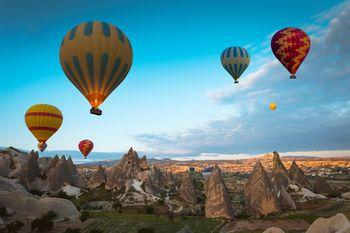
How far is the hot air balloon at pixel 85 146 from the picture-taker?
403 feet

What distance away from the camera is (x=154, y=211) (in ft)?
220

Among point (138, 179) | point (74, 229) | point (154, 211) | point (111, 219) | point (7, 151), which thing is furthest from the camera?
point (7, 151)

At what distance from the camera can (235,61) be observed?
71000mm

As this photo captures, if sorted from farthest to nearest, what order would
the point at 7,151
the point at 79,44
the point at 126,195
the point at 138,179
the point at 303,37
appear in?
the point at 7,151 < the point at 138,179 < the point at 126,195 < the point at 303,37 < the point at 79,44

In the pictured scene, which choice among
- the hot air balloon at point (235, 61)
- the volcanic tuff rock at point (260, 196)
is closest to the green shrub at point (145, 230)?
the volcanic tuff rock at point (260, 196)

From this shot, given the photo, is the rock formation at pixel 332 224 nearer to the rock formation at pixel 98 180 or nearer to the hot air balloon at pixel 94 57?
the hot air balloon at pixel 94 57

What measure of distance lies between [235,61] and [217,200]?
27.6 m

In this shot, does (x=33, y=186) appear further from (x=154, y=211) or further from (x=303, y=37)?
(x=303, y=37)

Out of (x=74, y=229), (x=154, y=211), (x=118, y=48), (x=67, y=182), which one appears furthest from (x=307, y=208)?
(x=67, y=182)

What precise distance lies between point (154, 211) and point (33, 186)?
94.3 feet

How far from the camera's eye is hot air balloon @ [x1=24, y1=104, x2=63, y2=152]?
72.6 metres

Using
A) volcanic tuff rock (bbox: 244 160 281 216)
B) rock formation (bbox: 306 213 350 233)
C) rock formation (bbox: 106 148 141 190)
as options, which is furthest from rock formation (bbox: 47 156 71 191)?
rock formation (bbox: 306 213 350 233)

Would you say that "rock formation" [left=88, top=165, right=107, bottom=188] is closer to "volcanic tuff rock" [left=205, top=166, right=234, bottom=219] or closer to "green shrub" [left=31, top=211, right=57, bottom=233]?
"volcanic tuff rock" [left=205, top=166, right=234, bottom=219]

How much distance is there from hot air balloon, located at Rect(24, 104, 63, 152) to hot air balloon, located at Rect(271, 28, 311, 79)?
145 feet
